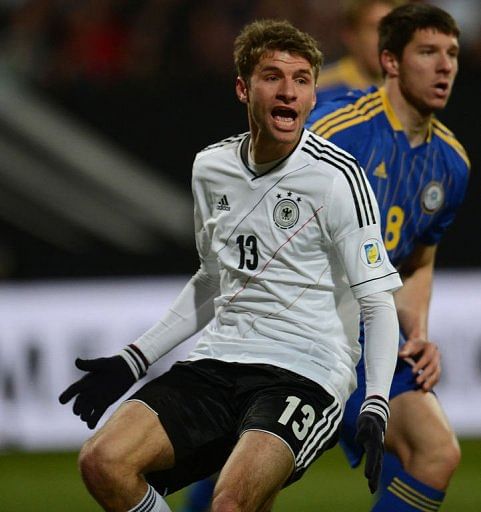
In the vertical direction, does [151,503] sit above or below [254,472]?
below

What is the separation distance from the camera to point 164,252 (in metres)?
8.84

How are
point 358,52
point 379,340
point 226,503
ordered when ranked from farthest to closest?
point 358,52 < point 379,340 < point 226,503

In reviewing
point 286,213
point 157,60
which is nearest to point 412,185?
point 286,213

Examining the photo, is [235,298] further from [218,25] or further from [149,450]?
[218,25]

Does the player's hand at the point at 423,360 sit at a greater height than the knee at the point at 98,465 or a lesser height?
greater

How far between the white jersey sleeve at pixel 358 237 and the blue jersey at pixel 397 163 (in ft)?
2.33

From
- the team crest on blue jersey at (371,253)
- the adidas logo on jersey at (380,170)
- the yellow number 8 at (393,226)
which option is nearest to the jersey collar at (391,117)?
the adidas logo on jersey at (380,170)

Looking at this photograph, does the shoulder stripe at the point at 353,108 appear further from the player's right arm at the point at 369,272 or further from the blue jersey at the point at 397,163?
the player's right arm at the point at 369,272

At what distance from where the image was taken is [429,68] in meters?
4.72

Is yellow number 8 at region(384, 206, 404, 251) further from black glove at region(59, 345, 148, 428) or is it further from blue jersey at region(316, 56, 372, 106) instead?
blue jersey at region(316, 56, 372, 106)

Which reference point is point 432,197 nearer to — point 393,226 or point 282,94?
point 393,226

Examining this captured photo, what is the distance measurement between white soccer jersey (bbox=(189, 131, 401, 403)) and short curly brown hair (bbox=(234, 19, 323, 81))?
0.28 m

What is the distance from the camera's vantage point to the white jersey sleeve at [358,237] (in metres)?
3.85

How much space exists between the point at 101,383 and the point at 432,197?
4.99 ft
